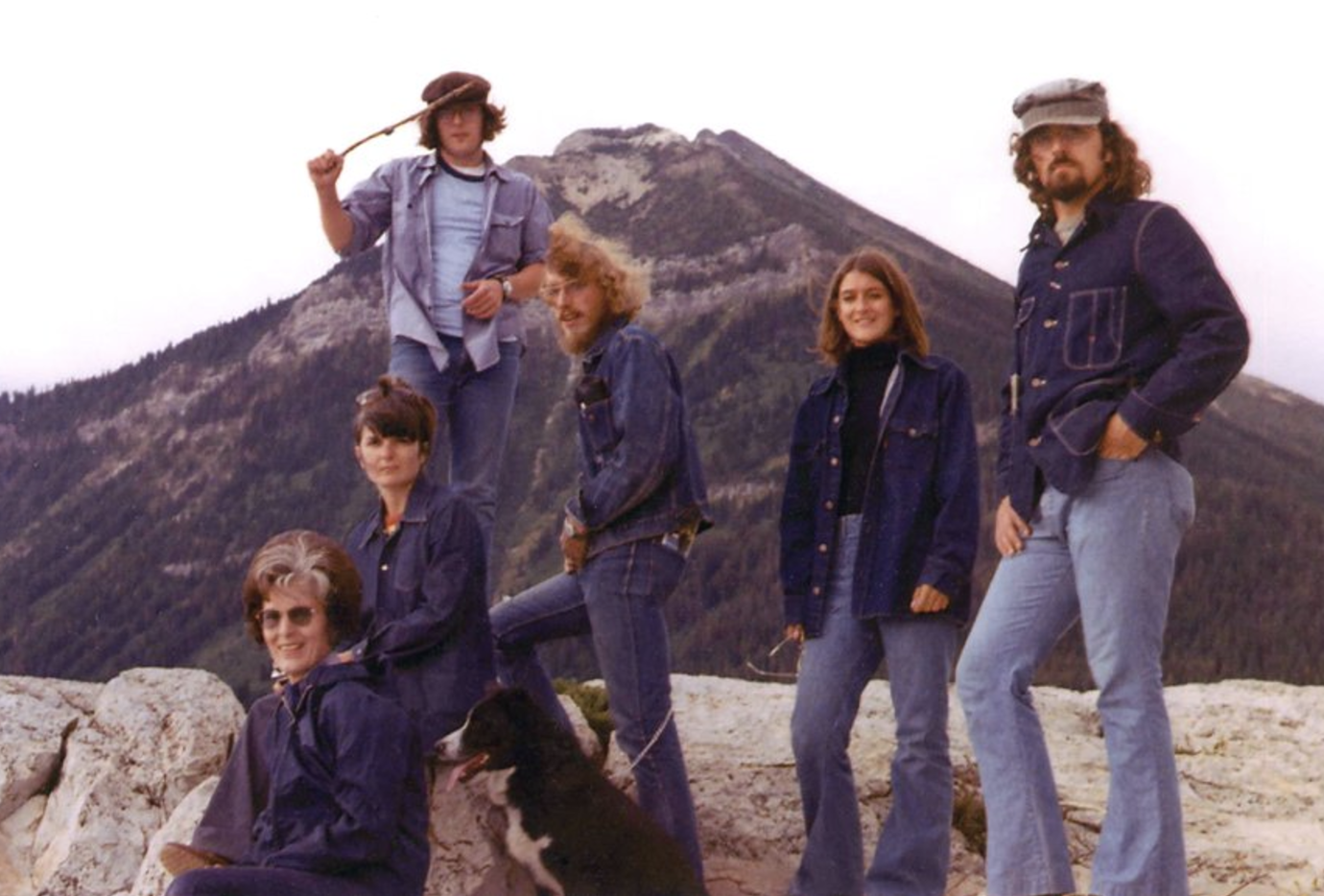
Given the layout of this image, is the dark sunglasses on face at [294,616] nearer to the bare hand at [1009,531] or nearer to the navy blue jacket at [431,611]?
the navy blue jacket at [431,611]

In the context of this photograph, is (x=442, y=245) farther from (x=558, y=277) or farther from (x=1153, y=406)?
(x=1153, y=406)

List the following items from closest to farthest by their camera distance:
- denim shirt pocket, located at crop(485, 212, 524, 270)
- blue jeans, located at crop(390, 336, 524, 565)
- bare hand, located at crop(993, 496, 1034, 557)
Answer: bare hand, located at crop(993, 496, 1034, 557), blue jeans, located at crop(390, 336, 524, 565), denim shirt pocket, located at crop(485, 212, 524, 270)

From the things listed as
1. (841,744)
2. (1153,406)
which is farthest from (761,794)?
(1153,406)

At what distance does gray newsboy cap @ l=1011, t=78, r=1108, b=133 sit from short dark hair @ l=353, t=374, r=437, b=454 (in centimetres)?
234

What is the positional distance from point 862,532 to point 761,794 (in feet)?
8.86

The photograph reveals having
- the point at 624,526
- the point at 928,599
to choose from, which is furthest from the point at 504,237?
the point at 928,599

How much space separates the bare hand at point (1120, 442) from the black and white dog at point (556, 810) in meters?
1.96

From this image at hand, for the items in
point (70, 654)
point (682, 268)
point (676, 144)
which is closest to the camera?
point (70, 654)

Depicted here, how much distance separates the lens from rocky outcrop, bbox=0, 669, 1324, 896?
7121 mm

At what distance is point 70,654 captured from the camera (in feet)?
320

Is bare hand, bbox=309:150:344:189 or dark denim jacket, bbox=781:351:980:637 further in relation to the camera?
bare hand, bbox=309:150:344:189

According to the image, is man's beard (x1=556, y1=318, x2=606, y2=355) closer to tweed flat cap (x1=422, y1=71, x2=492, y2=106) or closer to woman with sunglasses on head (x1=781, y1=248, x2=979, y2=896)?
woman with sunglasses on head (x1=781, y1=248, x2=979, y2=896)

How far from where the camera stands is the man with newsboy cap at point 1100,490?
167 inches

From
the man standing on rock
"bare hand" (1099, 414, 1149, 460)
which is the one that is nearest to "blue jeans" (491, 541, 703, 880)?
the man standing on rock
